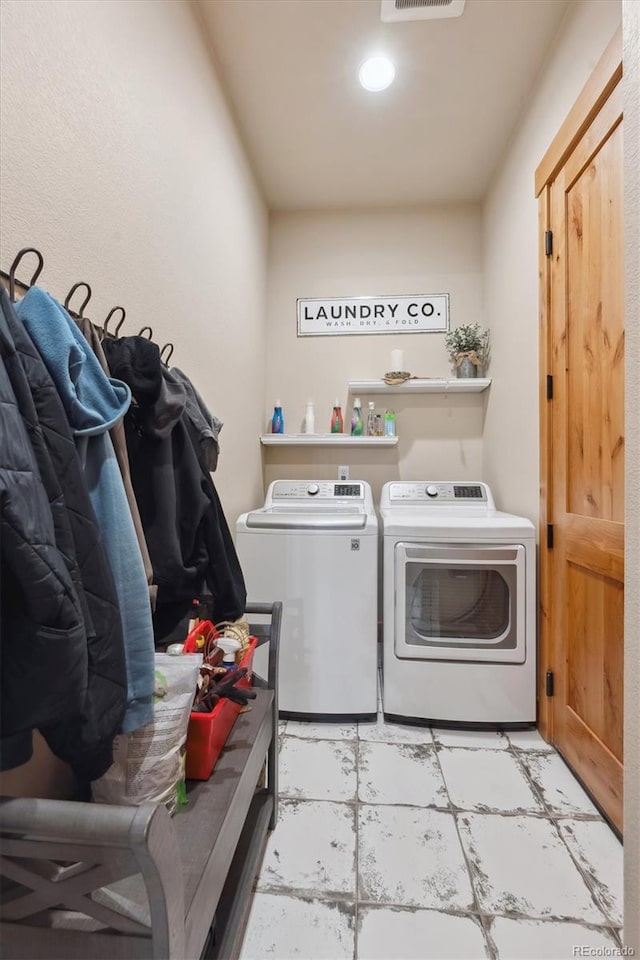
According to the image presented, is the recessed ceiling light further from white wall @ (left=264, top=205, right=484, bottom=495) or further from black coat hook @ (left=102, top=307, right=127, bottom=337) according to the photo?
black coat hook @ (left=102, top=307, right=127, bottom=337)

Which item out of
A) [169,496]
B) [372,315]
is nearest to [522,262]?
[372,315]

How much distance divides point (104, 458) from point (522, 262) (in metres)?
2.24

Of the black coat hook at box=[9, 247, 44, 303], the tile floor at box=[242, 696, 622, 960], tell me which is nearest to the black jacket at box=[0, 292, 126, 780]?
the black coat hook at box=[9, 247, 44, 303]

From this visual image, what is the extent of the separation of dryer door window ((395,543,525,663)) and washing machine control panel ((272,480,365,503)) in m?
0.65

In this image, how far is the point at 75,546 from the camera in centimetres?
64

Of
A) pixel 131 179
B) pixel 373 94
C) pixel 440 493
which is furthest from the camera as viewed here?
pixel 440 493

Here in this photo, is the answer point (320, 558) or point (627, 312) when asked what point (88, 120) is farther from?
point (320, 558)

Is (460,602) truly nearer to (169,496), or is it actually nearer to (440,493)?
(440,493)

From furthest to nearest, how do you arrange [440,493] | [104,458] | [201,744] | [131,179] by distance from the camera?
1. [440,493]
2. [131,179]
3. [201,744]
4. [104,458]

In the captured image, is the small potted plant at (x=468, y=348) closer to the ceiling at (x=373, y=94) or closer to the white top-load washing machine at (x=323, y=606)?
the ceiling at (x=373, y=94)

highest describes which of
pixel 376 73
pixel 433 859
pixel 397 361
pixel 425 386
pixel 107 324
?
pixel 376 73

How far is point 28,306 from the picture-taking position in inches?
28.3

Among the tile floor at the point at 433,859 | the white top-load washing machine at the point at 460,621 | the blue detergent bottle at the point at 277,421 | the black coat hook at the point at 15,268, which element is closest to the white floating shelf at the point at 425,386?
the blue detergent bottle at the point at 277,421

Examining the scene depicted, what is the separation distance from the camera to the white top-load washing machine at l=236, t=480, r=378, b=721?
199 centimetres
